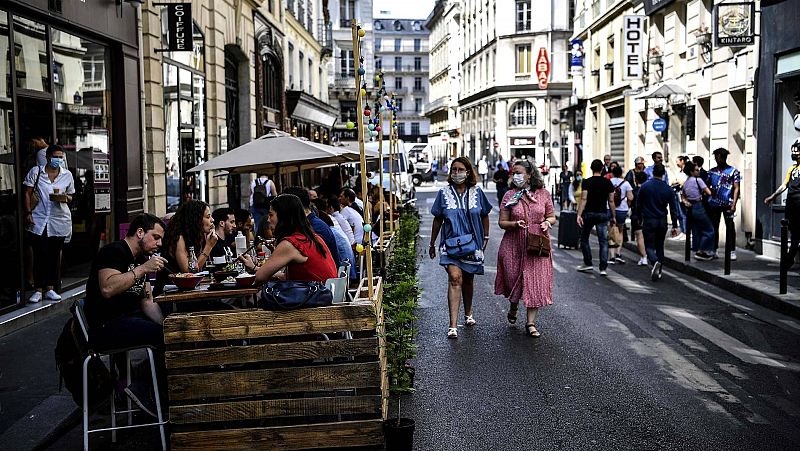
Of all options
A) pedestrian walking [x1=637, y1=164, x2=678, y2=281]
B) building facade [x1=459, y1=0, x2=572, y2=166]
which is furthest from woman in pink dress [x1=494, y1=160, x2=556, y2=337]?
building facade [x1=459, y1=0, x2=572, y2=166]

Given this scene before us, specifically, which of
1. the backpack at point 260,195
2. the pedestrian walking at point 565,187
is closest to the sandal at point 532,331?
the backpack at point 260,195

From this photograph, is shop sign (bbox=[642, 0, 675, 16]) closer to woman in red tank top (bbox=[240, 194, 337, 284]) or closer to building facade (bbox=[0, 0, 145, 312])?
building facade (bbox=[0, 0, 145, 312])

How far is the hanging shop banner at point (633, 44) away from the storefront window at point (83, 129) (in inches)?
697

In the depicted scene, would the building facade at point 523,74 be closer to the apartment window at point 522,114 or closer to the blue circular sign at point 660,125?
the apartment window at point 522,114

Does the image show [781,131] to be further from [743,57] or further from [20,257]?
[20,257]

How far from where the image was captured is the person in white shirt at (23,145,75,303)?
33.5 feet

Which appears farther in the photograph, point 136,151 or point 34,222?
point 136,151

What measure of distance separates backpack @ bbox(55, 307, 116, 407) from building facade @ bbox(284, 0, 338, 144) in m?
23.7

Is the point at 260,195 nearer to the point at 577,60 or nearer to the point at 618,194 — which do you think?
the point at 618,194

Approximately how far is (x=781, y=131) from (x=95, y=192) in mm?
11856

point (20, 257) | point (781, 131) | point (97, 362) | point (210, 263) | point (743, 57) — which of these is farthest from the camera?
point (743, 57)

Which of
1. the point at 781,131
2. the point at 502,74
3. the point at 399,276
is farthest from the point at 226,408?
the point at 502,74

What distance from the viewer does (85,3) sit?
11938 mm

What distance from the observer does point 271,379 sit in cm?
539
